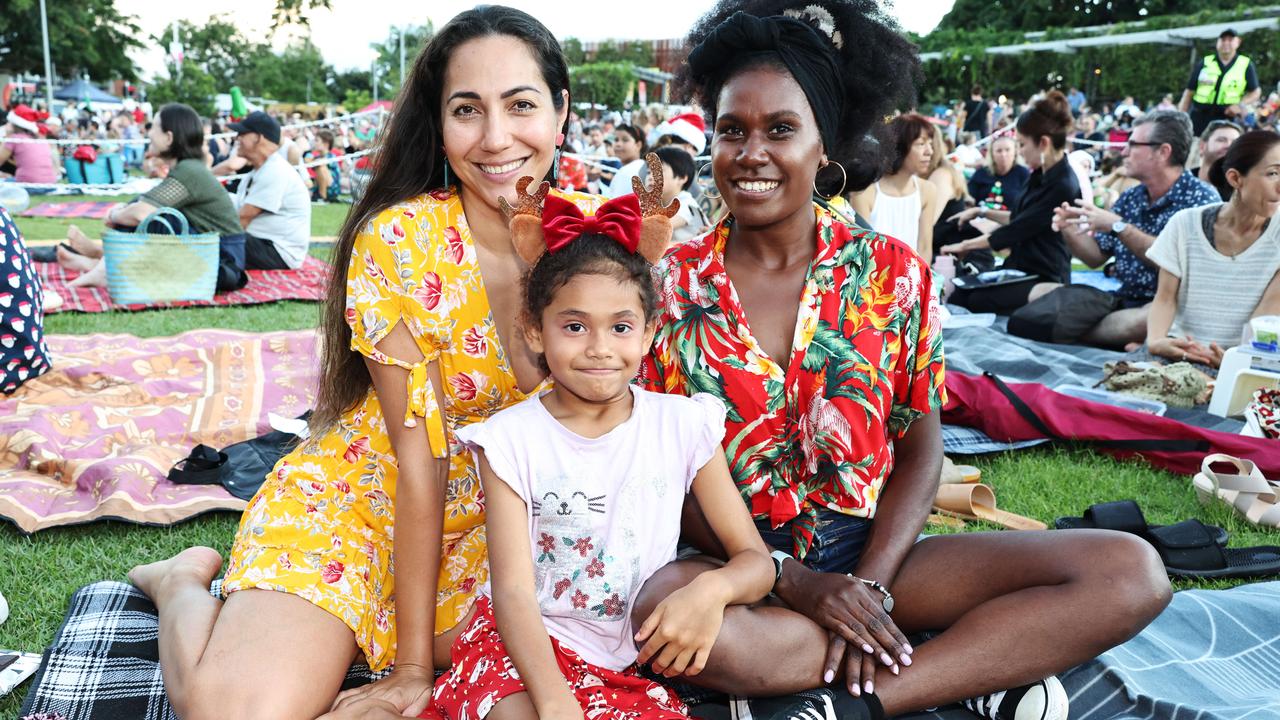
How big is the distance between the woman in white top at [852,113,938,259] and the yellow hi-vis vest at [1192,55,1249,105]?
6.95 metres

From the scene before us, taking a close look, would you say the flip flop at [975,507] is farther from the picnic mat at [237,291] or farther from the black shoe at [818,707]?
→ the picnic mat at [237,291]

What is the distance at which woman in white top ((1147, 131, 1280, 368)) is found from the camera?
5066 mm

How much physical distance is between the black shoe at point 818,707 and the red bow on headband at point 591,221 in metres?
1.13

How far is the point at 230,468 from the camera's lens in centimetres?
399

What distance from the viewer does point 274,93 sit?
58.4 metres

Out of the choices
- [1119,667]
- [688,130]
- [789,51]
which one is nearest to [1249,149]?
[1119,667]

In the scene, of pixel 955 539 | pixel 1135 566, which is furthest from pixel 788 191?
pixel 1135 566

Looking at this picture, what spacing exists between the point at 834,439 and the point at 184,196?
6885 millimetres

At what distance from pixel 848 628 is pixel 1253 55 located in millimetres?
29382

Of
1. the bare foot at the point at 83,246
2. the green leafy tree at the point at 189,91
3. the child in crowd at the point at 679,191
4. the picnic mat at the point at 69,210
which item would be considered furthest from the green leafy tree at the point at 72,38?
the child in crowd at the point at 679,191

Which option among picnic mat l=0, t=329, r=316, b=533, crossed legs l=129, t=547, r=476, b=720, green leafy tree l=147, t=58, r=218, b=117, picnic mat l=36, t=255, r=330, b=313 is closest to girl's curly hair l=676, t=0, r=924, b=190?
crossed legs l=129, t=547, r=476, b=720

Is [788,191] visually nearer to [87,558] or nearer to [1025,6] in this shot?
[87,558]

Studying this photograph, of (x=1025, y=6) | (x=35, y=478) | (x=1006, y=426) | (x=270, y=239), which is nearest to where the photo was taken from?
(x=35, y=478)

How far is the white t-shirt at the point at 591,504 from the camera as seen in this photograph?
2188 millimetres
